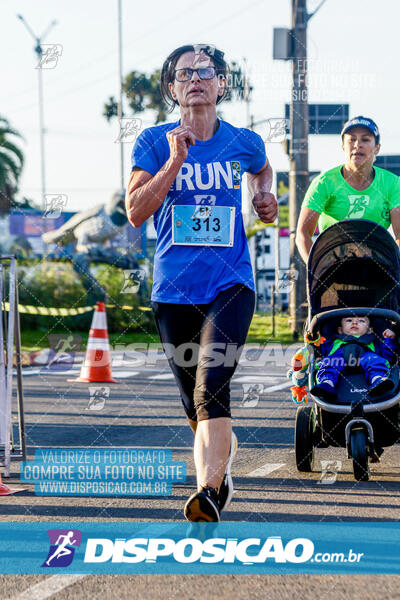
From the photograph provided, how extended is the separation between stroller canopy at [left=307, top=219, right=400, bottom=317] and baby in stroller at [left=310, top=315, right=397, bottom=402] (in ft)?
0.66

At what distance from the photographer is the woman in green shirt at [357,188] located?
20.1 feet

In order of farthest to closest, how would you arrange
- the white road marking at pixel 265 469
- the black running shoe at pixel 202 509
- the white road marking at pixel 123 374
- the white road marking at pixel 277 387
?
the white road marking at pixel 123 374, the white road marking at pixel 277 387, the white road marking at pixel 265 469, the black running shoe at pixel 202 509

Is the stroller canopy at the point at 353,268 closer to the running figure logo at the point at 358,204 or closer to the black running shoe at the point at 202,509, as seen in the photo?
the running figure logo at the point at 358,204

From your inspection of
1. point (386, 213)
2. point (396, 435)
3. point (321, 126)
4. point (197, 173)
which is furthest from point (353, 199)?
point (321, 126)

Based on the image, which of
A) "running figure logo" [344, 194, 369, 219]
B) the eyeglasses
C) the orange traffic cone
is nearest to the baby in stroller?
"running figure logo" [344, 194, 369, 219]

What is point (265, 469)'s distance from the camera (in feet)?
19.5

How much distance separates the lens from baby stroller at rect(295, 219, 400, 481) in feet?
17.4

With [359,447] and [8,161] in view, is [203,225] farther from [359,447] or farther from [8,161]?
[8,161]

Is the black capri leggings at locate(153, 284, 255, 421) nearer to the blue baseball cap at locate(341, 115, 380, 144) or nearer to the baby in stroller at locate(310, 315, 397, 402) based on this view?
the baby in stroller at locate(310, 315, 397, 402)

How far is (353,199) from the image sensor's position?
6191mm

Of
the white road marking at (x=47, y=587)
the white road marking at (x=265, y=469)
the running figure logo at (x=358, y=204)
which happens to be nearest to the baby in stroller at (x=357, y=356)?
the white road marking at (x=265, y=469)

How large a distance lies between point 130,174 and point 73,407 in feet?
18.9

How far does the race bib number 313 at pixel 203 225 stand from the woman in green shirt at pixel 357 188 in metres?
2.19

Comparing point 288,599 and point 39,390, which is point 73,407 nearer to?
point 39,390
